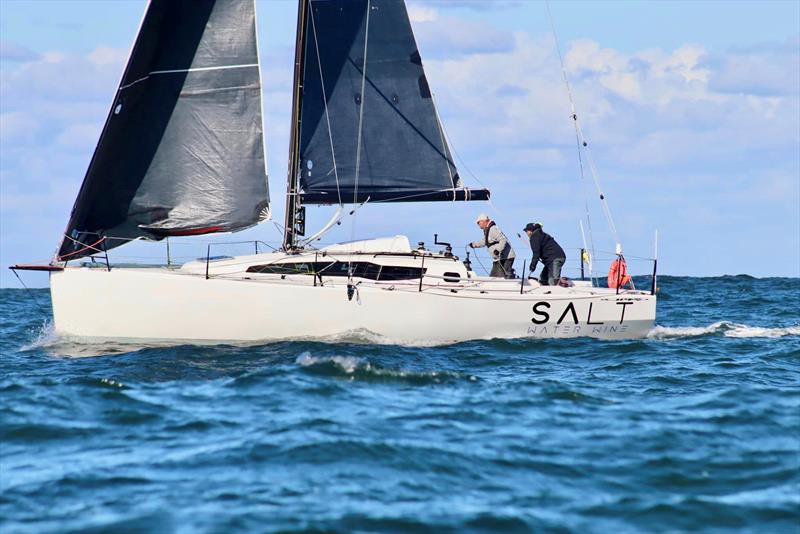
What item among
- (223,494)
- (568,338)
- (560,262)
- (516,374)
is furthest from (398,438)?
(560,262)

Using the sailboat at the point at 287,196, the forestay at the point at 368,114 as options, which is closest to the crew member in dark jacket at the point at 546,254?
the sailboat at the point at 287,196

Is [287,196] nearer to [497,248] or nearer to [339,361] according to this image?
[497,248]

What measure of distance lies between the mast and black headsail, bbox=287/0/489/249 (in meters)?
0.02

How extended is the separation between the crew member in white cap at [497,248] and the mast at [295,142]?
345cm

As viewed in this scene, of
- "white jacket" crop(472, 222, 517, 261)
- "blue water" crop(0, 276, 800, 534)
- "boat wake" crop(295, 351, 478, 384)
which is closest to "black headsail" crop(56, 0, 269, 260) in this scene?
"blue water" crop(0, 276, 800, 534)

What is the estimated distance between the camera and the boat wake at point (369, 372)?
13.8 m

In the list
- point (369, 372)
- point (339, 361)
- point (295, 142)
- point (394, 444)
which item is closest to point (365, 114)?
point (295, 142)

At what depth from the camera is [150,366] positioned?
52.2ft

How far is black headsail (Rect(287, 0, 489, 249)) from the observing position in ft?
66.3

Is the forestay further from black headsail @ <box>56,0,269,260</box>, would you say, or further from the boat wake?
the boat wake

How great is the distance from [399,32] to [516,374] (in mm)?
7986

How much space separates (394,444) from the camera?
1022 cm

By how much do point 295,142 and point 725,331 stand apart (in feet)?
28.8

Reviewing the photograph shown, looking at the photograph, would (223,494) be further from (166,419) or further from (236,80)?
(236,80)
